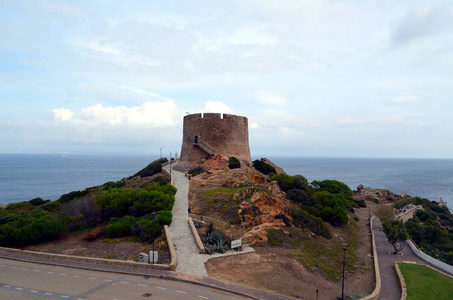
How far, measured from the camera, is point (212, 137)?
114 ft

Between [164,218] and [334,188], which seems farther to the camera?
[334,188]

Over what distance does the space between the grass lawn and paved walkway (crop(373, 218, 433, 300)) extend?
0.60m

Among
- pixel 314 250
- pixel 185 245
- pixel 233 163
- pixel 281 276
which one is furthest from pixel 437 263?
pixel 233 163

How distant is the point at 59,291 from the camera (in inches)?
460

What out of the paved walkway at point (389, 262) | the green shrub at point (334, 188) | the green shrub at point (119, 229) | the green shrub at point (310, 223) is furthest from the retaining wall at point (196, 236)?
the green shrub at point (334, 188)

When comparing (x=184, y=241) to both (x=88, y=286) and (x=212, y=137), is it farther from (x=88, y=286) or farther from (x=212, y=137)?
(x=212, y=137)

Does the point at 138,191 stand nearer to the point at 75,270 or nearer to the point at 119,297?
the point at 75,270

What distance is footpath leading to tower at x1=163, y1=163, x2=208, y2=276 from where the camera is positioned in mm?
14312

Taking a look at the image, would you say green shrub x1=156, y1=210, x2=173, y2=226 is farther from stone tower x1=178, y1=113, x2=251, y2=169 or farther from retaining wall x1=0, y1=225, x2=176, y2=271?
stone tower x1=178, y1=113, x2=251, y2=169

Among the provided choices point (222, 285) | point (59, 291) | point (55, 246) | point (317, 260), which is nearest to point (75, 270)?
point (59, 291)

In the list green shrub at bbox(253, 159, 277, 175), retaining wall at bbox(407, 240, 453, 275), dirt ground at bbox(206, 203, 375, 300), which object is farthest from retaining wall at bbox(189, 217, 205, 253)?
green shrub at bbox(253, 159, 277, 175)

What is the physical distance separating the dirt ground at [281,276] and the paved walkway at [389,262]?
75 cm

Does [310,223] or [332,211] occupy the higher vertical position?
[332,211]

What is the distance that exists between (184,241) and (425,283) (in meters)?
13.8
